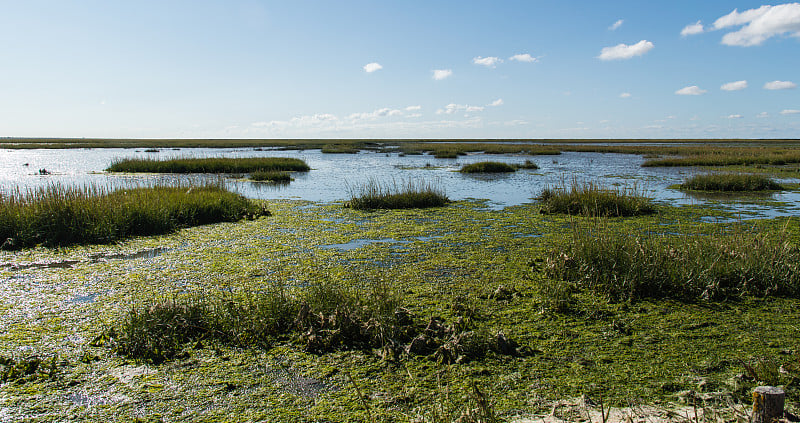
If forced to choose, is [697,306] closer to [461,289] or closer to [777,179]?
[461,289]

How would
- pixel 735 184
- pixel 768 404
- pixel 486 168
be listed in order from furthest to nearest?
pixel 486 168 → pixel 735 184 → pixel 768 404

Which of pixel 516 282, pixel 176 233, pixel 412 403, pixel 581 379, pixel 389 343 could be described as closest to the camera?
pixel 412 403

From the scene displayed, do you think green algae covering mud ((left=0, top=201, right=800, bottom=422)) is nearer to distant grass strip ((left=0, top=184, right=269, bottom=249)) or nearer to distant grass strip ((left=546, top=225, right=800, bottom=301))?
distant grass strip ((left=546, top=225, right=800, bottom=301))

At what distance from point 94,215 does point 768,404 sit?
1080cm

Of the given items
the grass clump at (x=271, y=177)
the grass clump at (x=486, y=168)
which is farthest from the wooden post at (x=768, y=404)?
the grass clump at (x=486, y=168)

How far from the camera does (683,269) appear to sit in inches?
220

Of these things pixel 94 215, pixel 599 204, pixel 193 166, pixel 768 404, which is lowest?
pixel 193 166

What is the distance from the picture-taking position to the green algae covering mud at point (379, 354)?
10.8 feet

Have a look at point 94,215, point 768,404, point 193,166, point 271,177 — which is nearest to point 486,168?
point 271,177

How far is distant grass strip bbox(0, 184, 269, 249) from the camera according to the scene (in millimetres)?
8875

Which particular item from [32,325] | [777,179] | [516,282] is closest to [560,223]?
[516,282]

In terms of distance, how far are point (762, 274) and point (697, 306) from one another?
1.18m

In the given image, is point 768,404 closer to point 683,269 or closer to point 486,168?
point 683,269

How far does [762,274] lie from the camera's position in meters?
5.60
